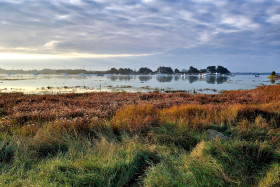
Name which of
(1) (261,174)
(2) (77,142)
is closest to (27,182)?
(2) (77,142)

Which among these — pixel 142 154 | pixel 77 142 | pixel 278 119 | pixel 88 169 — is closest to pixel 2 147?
pixel 77 142

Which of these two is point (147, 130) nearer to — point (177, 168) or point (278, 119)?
point (177, 168)

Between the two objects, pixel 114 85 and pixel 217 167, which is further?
pixel 114 85

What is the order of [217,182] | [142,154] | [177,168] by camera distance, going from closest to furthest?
[217,182], [177,168], [142,154]

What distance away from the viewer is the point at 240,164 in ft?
13.3

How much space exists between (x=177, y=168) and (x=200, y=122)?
4.01 m

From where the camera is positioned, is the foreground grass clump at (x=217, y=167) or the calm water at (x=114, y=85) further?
the calm water at (x=114, y=85)

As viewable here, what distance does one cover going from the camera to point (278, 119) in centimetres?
860

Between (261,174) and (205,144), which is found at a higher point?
(205,144)

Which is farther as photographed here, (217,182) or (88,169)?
(88,169)

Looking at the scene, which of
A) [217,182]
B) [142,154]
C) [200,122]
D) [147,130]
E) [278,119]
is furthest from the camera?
[278,119]

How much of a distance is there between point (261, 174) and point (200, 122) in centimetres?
368

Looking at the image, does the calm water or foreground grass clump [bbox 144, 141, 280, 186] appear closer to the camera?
foreground grass clump [bbox 144, 141, 280, 186]

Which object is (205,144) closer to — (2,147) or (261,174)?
(261,174)
